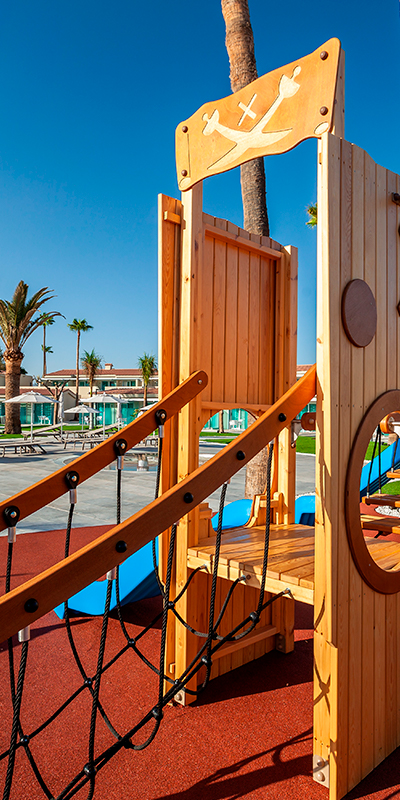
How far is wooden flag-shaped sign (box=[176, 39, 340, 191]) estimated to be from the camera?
2.08m

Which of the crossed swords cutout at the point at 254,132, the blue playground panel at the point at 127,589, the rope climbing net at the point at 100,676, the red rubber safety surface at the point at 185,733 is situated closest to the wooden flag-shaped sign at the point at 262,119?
the crossed swords cutout at the point at 254,132

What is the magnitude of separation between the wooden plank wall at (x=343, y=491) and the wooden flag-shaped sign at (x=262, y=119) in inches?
8.8

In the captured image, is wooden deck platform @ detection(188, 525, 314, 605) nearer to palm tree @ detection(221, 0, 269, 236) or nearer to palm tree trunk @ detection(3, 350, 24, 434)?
palm tree @ detection(221, 0, 269, 236)

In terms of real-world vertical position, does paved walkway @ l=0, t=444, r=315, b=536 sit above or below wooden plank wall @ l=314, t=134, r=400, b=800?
below

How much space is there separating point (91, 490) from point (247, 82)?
722 cm

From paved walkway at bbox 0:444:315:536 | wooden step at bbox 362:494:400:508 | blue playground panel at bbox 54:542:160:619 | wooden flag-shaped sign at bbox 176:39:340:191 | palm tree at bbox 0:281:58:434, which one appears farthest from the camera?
palm tree at bbox 0:281:58:434

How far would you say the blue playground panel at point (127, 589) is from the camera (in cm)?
326

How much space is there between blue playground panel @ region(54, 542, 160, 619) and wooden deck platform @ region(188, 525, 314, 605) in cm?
66

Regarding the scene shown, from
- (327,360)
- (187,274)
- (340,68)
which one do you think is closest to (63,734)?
(327,360)

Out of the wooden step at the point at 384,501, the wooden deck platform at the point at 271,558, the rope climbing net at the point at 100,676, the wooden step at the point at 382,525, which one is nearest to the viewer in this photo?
the rope climbing net at the point at 100,676

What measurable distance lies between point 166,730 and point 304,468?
441 inches

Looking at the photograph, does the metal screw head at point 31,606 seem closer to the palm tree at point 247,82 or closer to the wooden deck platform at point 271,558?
the wooden deck platform at point 271,558

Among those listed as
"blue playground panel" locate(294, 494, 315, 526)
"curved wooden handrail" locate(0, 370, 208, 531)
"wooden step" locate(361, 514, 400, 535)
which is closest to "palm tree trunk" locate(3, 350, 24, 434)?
"blue playground panel" locate(294, 494, 315, 526)

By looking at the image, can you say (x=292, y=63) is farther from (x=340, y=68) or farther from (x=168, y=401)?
(x=168, y=401)
